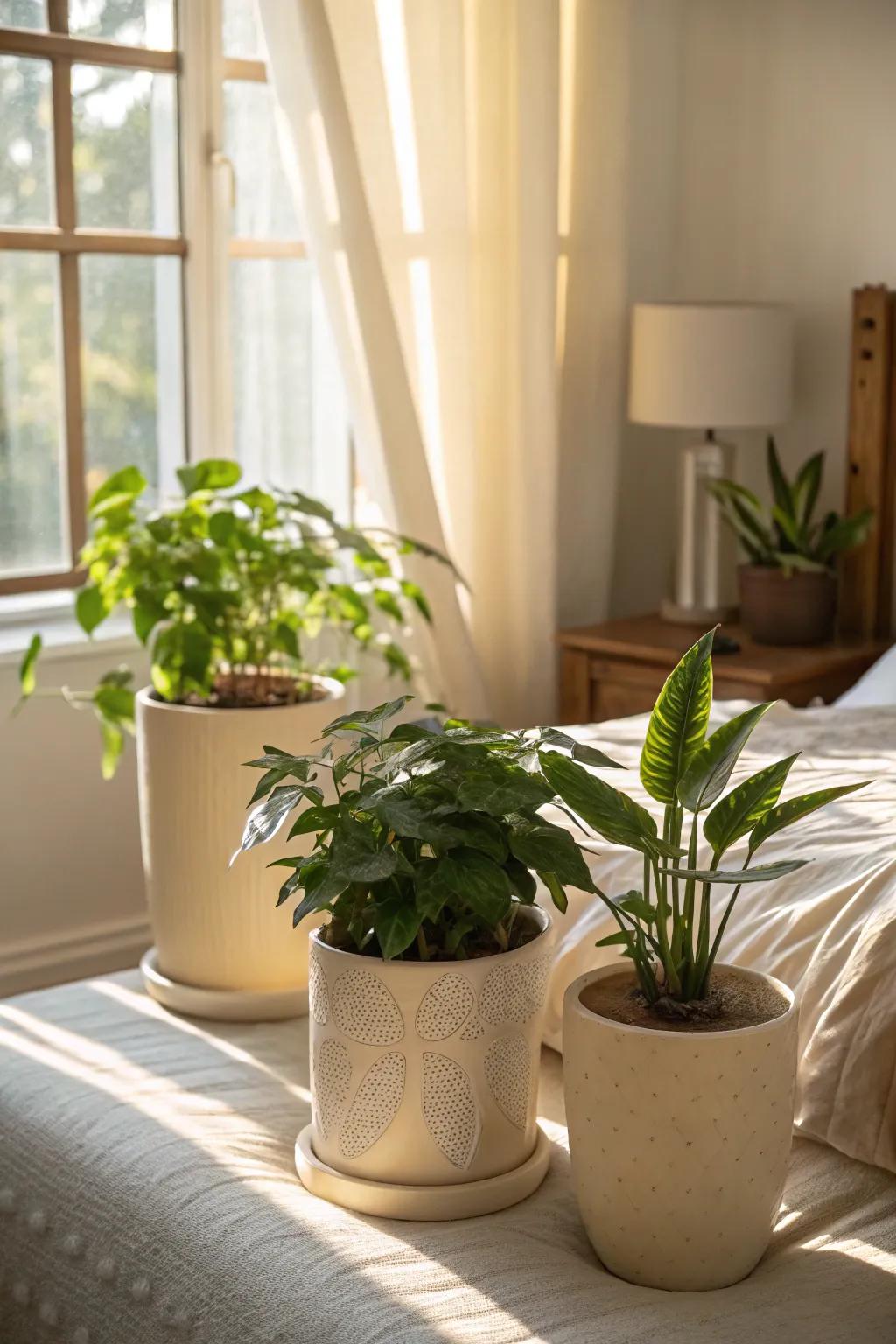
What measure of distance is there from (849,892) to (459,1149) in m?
0.46

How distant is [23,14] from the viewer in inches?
114

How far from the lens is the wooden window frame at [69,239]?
2906 mm

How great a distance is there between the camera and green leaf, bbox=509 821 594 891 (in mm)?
1287

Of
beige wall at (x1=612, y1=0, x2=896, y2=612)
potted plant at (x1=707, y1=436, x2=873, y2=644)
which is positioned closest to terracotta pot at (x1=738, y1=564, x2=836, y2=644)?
potted plant at (x1=707, y1=436, x2=873, y2=644)

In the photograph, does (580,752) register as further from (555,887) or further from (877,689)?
(877,689)

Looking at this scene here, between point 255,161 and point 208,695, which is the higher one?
point 255,161

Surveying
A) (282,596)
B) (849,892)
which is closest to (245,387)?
(282,596)

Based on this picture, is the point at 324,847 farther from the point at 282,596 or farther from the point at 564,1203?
the point at 282,596

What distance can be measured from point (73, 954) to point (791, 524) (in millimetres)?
1623

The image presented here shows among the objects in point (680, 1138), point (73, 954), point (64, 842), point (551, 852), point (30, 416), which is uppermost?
point (30, 416)

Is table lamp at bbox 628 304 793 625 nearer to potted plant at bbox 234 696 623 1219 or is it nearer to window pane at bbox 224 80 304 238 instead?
window pane at bbox 224 80 304 238

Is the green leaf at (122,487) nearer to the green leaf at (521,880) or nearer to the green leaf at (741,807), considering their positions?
the green leaf at (521,880)

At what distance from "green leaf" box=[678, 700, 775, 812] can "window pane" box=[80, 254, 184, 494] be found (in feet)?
6.99

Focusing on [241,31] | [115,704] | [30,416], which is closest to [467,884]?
[115,704]
